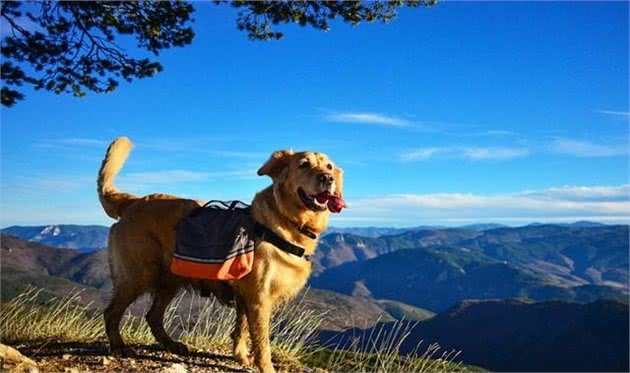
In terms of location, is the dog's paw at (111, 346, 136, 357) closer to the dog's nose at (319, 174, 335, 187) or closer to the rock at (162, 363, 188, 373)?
the rock at (162, 363, 188, 373)

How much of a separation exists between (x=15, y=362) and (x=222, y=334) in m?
3.45

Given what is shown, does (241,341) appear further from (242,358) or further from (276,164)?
(276,164)

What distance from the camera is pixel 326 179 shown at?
632 cm

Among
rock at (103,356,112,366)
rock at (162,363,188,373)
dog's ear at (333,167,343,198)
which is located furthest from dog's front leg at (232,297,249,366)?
dog's ear at (333,167,343,198)

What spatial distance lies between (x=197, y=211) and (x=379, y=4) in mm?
3995

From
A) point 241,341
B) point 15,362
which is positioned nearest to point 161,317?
point 241,341

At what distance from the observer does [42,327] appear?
9.20 meters

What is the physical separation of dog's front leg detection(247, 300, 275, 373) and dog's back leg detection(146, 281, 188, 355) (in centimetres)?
138

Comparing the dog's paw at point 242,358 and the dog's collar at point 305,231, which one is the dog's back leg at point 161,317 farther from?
the dog's collar at point 305,231

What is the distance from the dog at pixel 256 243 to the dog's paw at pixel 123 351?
0.04ft

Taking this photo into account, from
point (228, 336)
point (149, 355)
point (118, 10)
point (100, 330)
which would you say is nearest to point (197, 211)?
point (149, 355)

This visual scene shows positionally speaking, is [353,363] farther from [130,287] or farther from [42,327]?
[42,327]

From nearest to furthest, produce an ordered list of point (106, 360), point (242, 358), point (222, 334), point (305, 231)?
1. point (106, 360)
2. point (305, 231)
3. point (242, 358)
4. point (222, 334)

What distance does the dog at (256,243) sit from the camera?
650 cm
